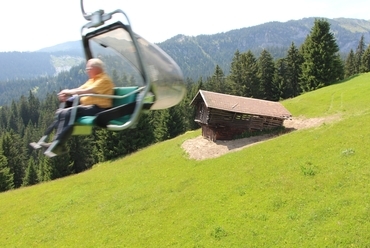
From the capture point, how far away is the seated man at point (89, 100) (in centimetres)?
573

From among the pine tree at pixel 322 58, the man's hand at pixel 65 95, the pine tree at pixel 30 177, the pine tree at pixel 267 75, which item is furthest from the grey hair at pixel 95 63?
the pine tree at pixel 267 75

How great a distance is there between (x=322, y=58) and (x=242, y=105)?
32.9 m

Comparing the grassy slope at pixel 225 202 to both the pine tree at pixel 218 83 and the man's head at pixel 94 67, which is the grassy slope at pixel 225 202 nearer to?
the man's head at pixel 94 67

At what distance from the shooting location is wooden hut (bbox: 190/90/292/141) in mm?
Answer: 31797

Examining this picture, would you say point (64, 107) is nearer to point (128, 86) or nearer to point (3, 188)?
point (128, 86)

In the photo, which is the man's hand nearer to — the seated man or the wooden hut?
the seated man

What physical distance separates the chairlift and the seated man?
0.06 m

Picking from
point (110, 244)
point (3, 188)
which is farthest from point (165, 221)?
point (3, 188)

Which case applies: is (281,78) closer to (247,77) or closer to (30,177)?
(247,77)

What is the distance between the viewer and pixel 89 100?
5.91 metres

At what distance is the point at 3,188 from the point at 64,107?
5489 centimetres

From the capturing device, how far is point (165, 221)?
62.8ft

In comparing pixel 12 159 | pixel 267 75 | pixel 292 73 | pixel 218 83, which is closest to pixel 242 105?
pixel 267 75

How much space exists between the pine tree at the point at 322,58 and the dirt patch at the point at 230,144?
27020 millimetres
